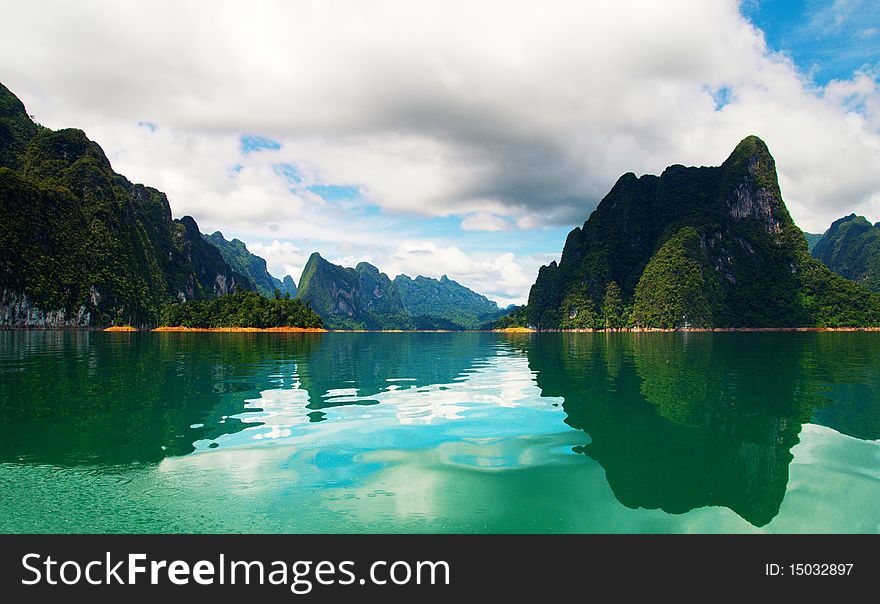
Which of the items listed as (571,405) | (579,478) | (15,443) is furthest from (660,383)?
(15,443)

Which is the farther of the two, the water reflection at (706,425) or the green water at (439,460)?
the water reflection at (706,425)

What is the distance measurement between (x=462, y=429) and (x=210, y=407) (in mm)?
11300

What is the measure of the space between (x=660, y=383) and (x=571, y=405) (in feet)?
34.0

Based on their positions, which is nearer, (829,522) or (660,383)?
(829,522)

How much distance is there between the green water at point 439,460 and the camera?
8.90 metres

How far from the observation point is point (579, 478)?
11188 mm

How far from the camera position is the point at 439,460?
12.6 m

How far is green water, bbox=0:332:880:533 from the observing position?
8898 mm

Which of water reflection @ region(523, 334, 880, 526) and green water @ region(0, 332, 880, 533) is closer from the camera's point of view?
green water @ region(0, 332, 880, 533)

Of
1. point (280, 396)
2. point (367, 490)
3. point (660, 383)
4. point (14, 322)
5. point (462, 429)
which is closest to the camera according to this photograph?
point (367, 490)

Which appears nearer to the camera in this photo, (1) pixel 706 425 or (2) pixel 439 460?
(2) pixel 439 460

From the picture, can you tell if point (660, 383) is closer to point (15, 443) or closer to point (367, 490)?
point (367, 490)
